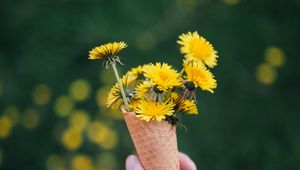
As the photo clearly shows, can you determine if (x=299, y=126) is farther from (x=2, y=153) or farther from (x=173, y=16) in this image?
(x=2, y=153)

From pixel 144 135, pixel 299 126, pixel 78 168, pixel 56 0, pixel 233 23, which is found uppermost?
pixel 56 0

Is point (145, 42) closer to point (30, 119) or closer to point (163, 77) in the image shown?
point (30, 119)

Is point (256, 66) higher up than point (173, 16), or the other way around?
point (173, 16)

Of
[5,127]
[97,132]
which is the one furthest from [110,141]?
[5,127]

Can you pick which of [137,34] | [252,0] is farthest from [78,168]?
[252,0]

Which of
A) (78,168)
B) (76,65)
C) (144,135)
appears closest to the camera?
(144,135)

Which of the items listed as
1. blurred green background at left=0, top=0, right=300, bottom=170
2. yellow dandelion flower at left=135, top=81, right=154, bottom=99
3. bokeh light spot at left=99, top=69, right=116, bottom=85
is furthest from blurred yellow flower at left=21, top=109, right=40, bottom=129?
yellow dandelion flower at left=135, top=81, right=154, bottom=99
